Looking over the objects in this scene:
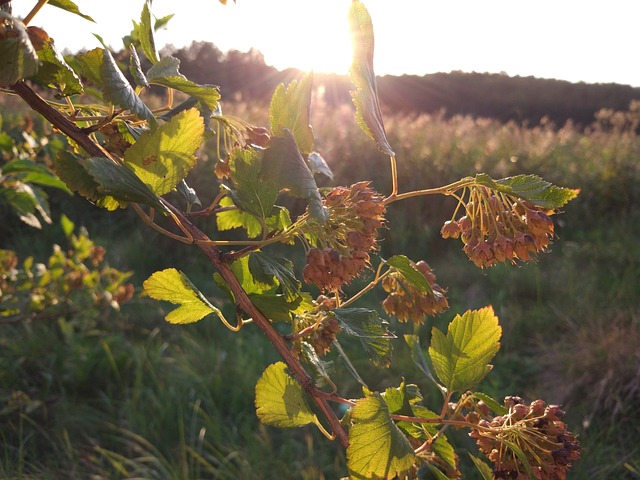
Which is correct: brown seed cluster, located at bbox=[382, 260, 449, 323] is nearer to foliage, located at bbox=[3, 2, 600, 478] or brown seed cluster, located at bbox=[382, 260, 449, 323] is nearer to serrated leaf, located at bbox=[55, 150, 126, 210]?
foliage, located at bbox=[3, 2, 600, 478]

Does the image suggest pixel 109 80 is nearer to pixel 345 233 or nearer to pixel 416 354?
pixel 345 233

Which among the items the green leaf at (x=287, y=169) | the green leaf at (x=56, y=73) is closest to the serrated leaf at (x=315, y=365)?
the green leaf at (x=287, y=169)

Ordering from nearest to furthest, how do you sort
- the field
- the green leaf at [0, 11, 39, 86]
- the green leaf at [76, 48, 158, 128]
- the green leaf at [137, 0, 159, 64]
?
the green leaf at [0, 11, 39, 86] < the green leaf at [76, 48, 158, 128] < the green leaf at [137, 0, 159, 64] < the field

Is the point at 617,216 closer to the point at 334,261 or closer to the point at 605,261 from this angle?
the point at 605,261

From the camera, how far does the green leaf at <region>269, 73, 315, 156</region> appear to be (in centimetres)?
50

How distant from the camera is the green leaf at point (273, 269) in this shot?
0.50m

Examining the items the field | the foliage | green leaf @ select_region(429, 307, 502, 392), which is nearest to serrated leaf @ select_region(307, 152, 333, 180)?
the foliage

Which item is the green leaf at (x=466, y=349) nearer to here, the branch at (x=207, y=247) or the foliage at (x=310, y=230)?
the foliage at (x=310, y=230)

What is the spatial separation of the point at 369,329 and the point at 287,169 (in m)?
0.20

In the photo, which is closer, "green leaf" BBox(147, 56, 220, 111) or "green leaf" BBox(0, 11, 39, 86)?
"green leaf" BBox(0, 11, 39, 86)

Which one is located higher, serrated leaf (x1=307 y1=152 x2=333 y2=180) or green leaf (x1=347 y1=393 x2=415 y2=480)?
serrated leaf (x1=307 y1=152 x2=333 y2=180)

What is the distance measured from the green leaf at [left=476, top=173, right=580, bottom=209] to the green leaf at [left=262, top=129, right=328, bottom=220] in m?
0.13

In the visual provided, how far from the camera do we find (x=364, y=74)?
499 millimetres

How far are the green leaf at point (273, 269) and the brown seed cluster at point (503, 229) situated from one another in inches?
6.0
